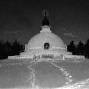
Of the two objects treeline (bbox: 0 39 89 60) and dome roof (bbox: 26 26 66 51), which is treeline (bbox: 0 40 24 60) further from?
dome roof (bbox: 26 26 66 51)

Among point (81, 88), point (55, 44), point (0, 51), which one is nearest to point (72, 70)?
point (81, 88)

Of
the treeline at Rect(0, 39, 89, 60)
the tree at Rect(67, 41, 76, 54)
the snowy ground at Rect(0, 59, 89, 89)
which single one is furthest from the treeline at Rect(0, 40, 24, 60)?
the snowy ground at Rect(0, 59, 89, 89)

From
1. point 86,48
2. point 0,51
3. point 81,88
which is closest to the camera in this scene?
point 81,88

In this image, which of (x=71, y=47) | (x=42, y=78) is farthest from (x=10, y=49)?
(x=42, y=78)

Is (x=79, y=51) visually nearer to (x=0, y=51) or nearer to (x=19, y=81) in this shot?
(x=0, y=51)

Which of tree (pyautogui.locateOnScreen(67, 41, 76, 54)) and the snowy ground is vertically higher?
tree (pyautogui.locateOnScreen(67, 41, 76, 54))

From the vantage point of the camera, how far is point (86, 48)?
3095 inches

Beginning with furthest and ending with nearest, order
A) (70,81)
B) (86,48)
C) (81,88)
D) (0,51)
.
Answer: (86,48) → (0,51) → (70,81) → (81,88)

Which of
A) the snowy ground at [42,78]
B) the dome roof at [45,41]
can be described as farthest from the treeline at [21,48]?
the snowy ground at [42,78]

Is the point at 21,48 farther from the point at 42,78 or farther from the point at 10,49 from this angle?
the point at 42,78

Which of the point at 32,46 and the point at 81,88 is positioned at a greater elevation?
the point at 32,46

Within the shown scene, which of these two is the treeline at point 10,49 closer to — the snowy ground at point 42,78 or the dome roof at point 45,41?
the dome roof at point 45,41

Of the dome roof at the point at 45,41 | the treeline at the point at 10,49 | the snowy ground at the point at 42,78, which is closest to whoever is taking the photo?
the snowy ground at the point at 42,78

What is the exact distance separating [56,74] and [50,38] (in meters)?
25.6
